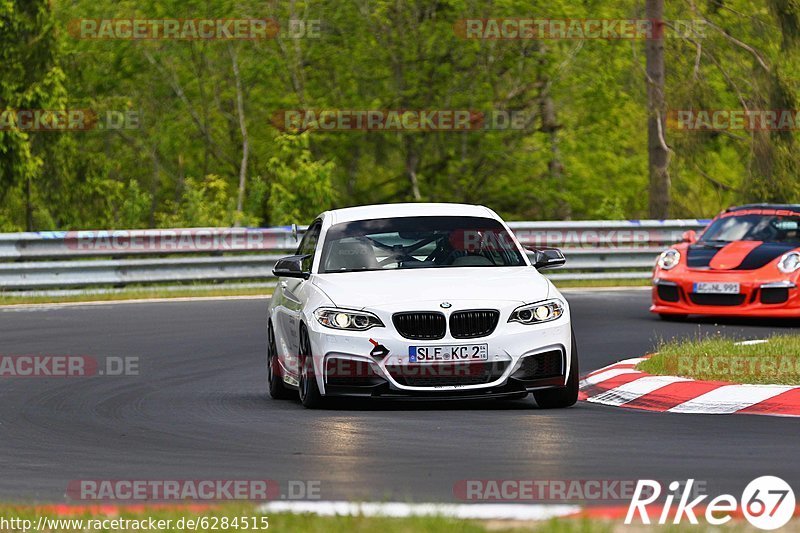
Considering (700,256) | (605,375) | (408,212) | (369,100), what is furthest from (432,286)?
(369,100)

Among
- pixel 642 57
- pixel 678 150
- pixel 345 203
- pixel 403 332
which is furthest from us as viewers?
pixel 642 57

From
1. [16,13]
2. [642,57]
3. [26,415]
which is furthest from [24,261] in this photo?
[642,57]

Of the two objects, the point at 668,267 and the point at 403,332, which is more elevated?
the point at 403,332

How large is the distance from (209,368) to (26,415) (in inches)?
133

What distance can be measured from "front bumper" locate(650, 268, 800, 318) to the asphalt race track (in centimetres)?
351

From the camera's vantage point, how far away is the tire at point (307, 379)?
36.4 ft

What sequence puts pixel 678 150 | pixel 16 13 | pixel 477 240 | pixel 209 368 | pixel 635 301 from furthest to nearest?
1. pixel 678 150
2. pixel 16 13
3. pixel 635 301
4. pixel 209 368
5. pixel 477 240

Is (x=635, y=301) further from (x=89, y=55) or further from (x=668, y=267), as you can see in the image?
(x=89, y=55)

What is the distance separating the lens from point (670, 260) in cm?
1912

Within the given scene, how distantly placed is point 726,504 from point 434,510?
122 cm

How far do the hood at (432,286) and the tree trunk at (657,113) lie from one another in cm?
1974

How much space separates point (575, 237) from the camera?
87.1 feet

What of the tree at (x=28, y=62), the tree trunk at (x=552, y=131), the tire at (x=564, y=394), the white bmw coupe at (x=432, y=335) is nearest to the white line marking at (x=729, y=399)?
the tire at (x=564, y=394)

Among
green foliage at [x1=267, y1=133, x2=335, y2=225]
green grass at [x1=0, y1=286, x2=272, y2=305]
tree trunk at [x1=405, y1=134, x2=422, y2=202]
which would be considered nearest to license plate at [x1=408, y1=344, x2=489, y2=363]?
green grass at [x1=0, y1=286, x2=272, y2=305]
